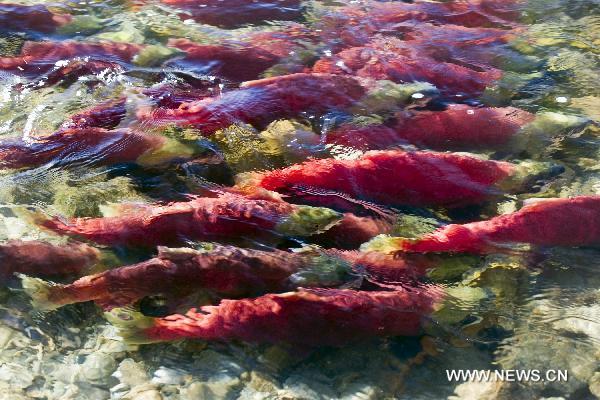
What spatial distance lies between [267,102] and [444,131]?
3.48 feet

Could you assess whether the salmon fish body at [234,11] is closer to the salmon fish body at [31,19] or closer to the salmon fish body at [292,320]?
the salmon fish body at [31,19]

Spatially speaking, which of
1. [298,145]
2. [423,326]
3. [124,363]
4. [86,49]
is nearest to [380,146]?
[298,145]

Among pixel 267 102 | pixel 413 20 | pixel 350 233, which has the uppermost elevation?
pixel 413 20

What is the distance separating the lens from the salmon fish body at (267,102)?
13.1 ft

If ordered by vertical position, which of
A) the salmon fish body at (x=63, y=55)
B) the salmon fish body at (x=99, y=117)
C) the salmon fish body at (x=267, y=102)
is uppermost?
the salmon fish body at (x=63, y=55)

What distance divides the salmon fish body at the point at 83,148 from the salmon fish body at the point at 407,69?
1.49 metres

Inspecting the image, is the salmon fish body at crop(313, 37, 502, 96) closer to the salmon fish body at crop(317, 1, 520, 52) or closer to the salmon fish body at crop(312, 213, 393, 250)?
the salmon fish body at crop(317, 1, 520, 52)

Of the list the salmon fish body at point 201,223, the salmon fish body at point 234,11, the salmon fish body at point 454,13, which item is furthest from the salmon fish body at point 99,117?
the salmon fish body at point 454,13

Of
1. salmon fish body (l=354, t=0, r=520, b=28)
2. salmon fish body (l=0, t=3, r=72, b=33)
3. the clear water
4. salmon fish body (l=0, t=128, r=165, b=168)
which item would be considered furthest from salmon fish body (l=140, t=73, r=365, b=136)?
salmon fish body (l=0, t=3, r=72, b=33)

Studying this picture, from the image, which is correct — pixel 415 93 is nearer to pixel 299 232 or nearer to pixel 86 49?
pixel 299 232

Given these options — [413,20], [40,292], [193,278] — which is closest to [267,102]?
[193,278]

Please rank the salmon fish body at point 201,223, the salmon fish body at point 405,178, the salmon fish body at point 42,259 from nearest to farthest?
1. the salmon fish body at point 42,259
2. the salmon fish body at point 201,223
3. the salmon fish body at point 405,178

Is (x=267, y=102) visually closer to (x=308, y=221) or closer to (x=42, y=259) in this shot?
(x=308, y=221)

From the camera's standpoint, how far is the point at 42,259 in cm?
291
